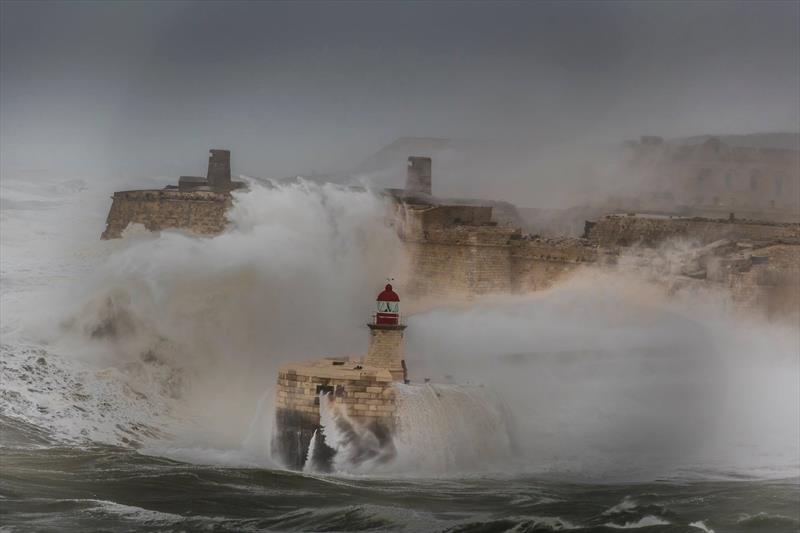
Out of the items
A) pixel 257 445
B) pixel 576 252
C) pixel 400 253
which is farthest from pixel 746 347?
pixel 257 445

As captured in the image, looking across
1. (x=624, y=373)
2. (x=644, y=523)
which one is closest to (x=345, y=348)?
(x=624, y=373)

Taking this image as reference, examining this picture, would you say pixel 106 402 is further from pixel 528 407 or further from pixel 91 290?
pixel 528 407

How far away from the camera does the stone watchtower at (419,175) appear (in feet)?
126

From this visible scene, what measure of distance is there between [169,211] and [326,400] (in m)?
10.3

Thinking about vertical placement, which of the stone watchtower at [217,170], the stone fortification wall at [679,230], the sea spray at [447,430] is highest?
the stone watchtower at [217,170]

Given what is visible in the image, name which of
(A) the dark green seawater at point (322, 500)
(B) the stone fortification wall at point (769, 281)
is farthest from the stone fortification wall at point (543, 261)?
(A) the dark green seawater at point (322, 500)

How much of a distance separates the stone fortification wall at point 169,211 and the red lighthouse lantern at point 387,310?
8.14m

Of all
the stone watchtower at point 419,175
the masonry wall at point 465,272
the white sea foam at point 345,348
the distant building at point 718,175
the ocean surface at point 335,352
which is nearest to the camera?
the ocean surface at point 335,352

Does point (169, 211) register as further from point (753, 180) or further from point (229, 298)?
point (753, 180)

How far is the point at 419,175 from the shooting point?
126 ft

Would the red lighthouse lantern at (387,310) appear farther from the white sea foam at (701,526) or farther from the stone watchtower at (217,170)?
the stone watchtower at (217,170)

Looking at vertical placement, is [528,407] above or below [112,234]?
below

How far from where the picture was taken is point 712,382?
32031 millimetres

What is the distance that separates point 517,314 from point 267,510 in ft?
31.4
